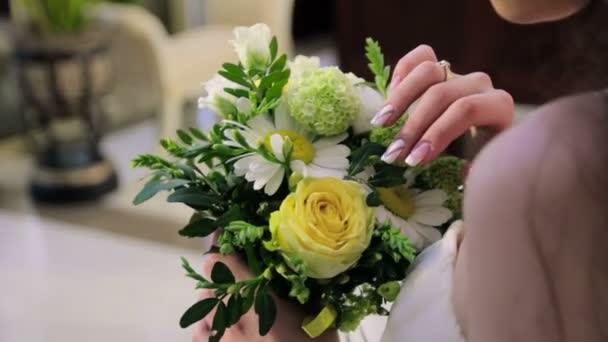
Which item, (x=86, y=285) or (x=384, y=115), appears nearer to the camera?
(x=384, y=115)

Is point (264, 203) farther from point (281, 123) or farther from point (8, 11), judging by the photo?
point (8, 11)

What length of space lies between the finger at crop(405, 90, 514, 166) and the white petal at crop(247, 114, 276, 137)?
5.7 inches

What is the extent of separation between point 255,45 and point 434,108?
0.22m

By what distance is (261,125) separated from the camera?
79 cm

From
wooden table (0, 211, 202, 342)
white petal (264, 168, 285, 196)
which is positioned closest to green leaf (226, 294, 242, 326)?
white petal (264, 168, 285, 196)

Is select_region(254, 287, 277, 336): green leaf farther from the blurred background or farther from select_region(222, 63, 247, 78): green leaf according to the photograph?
the blurred background

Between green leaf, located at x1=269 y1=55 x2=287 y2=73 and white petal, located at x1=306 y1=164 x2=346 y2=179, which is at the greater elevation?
green leaf, located at x1=269 y1=55 x2=287 y2=73

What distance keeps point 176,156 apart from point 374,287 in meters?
0.26

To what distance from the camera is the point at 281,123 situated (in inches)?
31.2

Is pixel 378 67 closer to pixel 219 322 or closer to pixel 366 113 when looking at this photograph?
pixel 366 113

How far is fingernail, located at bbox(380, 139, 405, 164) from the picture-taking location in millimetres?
727

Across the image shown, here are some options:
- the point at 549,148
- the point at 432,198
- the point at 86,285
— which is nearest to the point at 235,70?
the point at 432,198

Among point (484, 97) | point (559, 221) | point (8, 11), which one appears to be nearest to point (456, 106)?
point (484, 97)

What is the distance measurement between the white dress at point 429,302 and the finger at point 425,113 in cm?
8
